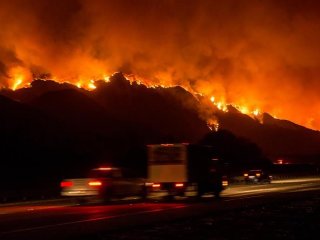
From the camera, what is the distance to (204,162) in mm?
32375

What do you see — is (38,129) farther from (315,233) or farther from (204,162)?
(315,233)

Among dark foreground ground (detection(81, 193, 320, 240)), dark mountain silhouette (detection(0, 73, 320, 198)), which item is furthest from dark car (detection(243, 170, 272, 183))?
dark foreground ground (detection(81, 193, 320, 240))

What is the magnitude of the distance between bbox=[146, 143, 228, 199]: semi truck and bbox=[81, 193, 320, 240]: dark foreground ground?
28.7 ft

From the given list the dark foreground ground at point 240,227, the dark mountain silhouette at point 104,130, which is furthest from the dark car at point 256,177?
the dark foreground ground at point 240,227

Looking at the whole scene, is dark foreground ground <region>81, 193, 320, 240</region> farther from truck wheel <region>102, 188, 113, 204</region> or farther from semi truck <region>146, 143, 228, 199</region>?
semi truck <region>146, 143, 228, 199</region>

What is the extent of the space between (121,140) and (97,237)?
275 feet

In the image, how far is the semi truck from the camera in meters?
31.1

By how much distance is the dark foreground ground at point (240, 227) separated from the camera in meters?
15.0

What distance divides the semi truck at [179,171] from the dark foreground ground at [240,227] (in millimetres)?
8744

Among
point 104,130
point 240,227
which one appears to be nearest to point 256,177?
point 240,227

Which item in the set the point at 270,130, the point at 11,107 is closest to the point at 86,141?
the point at 11,107

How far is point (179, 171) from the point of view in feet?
102

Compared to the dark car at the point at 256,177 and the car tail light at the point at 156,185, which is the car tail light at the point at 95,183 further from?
the dark car at the point at 256,177

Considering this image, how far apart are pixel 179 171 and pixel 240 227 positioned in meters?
14.3
